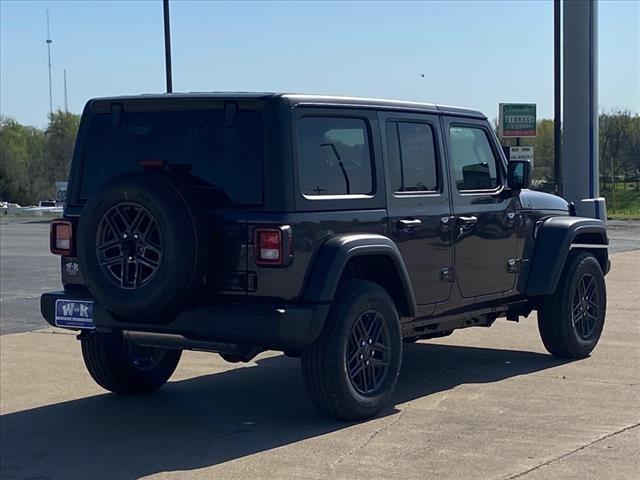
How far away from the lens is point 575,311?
Answer: 9.41 meters

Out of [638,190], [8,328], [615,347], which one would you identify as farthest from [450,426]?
[638,190]

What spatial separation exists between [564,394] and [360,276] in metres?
1.75

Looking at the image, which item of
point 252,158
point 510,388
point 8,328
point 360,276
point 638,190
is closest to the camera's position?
point 252,158

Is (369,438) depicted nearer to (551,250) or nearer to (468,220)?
(468,220)

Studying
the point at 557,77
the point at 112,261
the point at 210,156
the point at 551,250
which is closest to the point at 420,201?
the point at 210,156

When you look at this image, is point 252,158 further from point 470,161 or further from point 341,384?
point 470,161

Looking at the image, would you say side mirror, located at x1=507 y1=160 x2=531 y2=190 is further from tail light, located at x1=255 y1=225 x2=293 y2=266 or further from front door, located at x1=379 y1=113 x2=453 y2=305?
tail light, located at x1=255 y1=225 x2=293 y2=266

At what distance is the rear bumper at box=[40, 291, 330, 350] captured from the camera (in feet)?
21.3

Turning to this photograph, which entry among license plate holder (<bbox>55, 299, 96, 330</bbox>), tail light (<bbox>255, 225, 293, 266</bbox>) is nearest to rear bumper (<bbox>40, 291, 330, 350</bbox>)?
tail light (<bbox>255, 225, 293, 266</bbox>)

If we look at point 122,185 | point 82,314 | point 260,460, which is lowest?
point 260,460

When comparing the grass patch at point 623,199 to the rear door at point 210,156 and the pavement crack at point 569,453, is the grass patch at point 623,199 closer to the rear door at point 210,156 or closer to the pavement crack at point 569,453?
the pavement crack at point 569,453

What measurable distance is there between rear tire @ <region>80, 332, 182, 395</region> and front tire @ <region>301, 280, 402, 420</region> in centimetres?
173

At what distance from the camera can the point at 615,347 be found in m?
9.95

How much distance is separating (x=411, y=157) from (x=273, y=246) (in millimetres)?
1678
